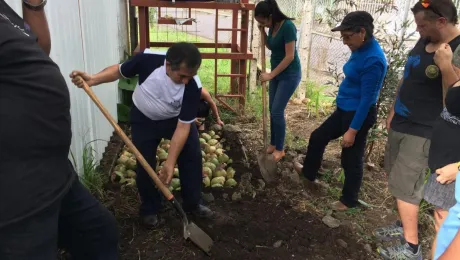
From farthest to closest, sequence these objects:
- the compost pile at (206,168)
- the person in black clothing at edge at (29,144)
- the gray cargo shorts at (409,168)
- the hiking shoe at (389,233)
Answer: the compost pile at (206,168)
the hiking shoe at (389,233)
the gray cargo shorts at (409,168)
the person in black clothing at edge at (29,144)

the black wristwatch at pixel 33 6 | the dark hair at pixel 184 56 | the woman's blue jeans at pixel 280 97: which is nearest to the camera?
the black wristwatch at pixel 33 6

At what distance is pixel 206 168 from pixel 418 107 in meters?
2.08

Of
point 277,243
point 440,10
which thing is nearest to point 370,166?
point 277,243

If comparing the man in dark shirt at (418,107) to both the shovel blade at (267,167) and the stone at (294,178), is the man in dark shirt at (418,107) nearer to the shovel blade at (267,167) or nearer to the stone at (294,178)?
the stone at (294,178)

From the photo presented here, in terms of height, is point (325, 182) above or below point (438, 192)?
below

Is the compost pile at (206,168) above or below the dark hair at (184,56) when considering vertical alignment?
below

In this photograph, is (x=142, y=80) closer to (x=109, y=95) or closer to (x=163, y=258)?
(x=163, y=258)

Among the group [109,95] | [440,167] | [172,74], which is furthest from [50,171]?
[109,95]

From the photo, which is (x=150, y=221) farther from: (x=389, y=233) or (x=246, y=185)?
(x=389, y=233)

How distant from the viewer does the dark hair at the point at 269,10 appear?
12.9 ft

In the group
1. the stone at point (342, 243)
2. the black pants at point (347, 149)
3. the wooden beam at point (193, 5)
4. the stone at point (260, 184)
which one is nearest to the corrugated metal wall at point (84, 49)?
the wooden beam at point (193, 5)

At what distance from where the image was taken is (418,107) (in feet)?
8.80

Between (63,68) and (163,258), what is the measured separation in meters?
1.55

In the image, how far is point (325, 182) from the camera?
408 centimetres
